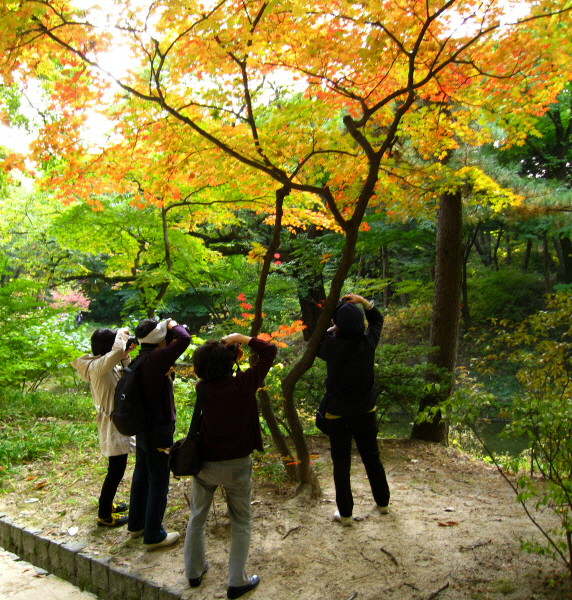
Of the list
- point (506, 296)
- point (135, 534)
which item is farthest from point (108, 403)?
point (506, 296)

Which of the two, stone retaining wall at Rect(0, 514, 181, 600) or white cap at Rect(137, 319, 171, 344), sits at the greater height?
white cap at Rect(137, 319, 171, 344)

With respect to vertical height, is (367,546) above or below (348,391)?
below

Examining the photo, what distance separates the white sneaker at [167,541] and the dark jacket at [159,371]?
82 centimetres

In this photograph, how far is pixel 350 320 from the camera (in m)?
3.24

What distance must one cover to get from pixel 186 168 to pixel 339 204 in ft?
5.06

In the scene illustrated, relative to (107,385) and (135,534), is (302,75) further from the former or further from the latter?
(135,534)

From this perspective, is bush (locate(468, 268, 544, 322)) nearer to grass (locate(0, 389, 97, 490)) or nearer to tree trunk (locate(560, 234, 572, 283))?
tree trunk (locate(560, 234, 572, 283))

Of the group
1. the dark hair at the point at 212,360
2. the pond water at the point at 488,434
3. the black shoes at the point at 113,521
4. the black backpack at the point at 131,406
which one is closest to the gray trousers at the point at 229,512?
the dark hair at the point at 212,360

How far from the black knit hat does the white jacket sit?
64.6 inches

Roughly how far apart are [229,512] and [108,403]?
1528 mm

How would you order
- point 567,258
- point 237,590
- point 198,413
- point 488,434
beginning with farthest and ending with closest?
1. point 567,258
2. point 488,434
3. point 198,413
4. point 237,590

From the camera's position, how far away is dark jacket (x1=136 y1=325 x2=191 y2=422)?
3.03 meters

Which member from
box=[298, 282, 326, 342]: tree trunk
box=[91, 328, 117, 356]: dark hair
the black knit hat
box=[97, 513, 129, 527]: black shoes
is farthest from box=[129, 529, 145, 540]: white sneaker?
box=[298, 282, 326, 342]: tree trunk

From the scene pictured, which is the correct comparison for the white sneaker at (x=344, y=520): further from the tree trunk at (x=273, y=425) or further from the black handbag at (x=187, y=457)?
the black handbag at (x=187, y=457)
